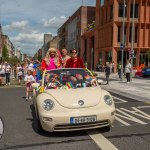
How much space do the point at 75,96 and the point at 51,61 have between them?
8.16ft

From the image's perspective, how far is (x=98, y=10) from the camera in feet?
190

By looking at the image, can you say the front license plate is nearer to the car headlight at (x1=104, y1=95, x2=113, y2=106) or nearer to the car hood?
the car hood

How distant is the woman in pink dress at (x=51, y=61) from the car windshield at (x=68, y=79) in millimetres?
987

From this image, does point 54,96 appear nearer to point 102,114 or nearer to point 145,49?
point 102,114

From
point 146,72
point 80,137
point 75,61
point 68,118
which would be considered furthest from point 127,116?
point 146,72

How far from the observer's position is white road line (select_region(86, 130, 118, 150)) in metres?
5.26

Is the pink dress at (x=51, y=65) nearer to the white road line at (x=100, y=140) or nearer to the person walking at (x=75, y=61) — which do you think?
the person walking at (x=75, y=61)

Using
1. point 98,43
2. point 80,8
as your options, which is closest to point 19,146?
point 98,43

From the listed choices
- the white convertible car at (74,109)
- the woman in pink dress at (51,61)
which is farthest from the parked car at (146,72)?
the white convertible car at (74,109)

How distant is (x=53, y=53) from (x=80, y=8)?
2779 inches

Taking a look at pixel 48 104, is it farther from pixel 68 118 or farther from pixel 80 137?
pixel 80 137

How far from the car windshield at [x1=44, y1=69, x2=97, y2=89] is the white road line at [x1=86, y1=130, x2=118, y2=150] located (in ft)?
3.85

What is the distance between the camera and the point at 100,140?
570 cm

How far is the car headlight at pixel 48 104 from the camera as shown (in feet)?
19.4
